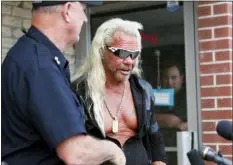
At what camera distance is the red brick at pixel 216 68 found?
4.57 m

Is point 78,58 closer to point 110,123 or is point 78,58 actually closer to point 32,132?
point 110,123

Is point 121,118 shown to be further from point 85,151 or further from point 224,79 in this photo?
point 224,79

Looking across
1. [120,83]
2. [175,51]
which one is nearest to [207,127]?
[175,51]

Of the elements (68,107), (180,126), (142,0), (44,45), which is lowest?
(180,126)

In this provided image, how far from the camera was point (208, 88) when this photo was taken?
15.4 feet

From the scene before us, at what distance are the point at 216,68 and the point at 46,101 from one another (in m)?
2.57

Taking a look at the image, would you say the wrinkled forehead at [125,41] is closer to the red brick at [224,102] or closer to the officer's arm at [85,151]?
the red brick at [224,102]

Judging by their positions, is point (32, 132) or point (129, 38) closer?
point (32, 132)

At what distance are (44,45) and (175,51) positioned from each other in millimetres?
2730

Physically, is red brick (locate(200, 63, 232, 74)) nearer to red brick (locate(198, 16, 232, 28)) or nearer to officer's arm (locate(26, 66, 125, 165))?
red brick (locate(198, 16, 232, 28))

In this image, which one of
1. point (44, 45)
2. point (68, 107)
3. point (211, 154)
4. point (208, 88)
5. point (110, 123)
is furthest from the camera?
point (208, 88)

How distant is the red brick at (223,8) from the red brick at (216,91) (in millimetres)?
622

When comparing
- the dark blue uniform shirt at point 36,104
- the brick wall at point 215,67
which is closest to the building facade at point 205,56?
the brick wall at point 215,67

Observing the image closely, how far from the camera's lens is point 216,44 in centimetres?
464
